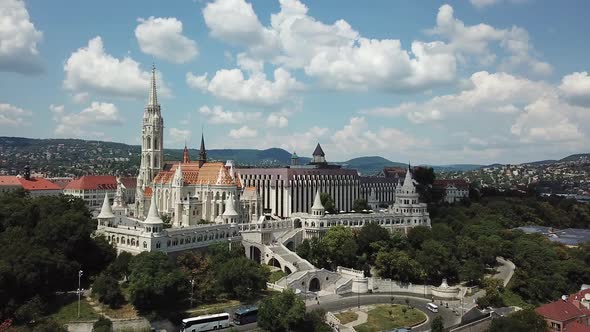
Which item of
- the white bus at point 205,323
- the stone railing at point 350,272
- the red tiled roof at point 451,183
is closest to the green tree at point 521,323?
the stone railing at point 350,272

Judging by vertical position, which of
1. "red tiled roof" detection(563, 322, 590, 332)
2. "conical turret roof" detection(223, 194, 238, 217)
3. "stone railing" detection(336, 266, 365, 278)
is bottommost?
"red tiled roof" detection(563, 322, 590, 332)

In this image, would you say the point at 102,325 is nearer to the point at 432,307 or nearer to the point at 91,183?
the point at 432,307

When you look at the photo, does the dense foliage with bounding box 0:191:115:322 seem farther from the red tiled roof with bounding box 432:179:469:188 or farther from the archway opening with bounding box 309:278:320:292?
the red tiled roof with bounding box 432:179:469:188

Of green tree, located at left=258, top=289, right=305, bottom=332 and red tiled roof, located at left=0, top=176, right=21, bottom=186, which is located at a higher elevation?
red tiled roof, located at left=0, top=176, right=21, bottom=186

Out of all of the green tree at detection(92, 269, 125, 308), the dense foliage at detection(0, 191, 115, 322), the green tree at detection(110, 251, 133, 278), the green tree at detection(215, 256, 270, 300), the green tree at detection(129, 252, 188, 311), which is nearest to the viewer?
the dense foliage at detection(0, 191, 115, 322)

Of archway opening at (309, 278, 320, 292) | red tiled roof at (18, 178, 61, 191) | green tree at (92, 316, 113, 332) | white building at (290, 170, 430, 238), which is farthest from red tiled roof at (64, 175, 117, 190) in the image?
green tree at (92, 316, 113, 332)

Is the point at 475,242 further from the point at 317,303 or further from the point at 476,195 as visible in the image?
the point at 476,195

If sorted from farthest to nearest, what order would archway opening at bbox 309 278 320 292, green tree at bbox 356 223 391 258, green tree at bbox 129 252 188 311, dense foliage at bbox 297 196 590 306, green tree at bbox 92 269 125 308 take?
green tree at bbox 356 223 391 258 → dense foliage at bbox 297 196 590 306 → archway opening at bbox 309 278 320 292 → green tree at bbox 92 269 125 308 → green tree at bbox 129 252 188 311

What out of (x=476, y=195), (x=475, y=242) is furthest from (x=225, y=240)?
(x=476, y=195)
